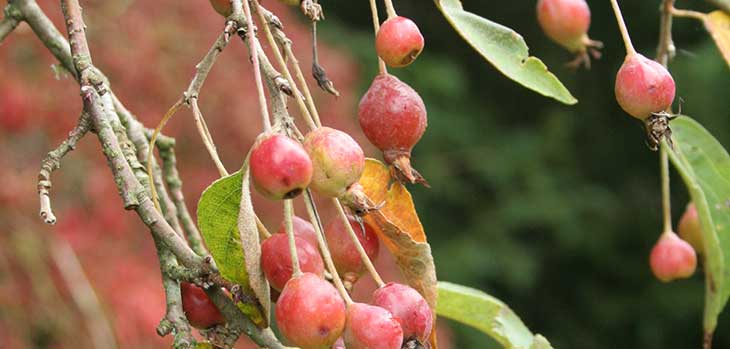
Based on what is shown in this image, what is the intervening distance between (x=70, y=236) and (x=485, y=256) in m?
2.64

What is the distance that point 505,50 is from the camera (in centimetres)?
81

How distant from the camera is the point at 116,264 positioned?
2.16m

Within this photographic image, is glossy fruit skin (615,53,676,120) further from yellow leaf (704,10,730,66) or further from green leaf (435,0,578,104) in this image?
yellow leaf (704,10,730,66)

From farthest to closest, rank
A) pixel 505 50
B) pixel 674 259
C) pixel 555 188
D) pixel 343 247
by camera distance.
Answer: pixel 555 188, pixel 674 259, pixel 505 50, pixel 343 247

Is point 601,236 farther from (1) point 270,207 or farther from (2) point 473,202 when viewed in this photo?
(1) point 270,207

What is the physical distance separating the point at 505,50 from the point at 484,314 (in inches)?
10.9

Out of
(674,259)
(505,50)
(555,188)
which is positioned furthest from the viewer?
(555,188)

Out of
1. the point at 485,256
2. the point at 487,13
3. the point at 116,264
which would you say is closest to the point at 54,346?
the point at 116,264

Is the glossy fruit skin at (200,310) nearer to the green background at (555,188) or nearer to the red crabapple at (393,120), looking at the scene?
the red crabapple at (393,120)

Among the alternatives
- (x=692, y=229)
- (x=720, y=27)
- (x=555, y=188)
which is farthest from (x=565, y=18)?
(x=555, y=188)

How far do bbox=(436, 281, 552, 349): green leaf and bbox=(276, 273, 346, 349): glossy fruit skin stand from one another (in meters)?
0.36

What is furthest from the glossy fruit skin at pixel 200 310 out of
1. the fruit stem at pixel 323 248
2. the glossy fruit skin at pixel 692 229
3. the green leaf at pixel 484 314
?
the glossy fruit skin at pixel 692 229

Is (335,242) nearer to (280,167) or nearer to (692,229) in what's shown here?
(280,167)

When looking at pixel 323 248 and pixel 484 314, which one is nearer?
pixel 323 248
